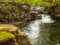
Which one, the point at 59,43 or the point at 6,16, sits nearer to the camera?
the point at 59,43

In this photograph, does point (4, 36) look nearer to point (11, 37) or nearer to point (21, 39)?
point (11, 37)

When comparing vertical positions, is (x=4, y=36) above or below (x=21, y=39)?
above

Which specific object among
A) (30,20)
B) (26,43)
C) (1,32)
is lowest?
(30,20)

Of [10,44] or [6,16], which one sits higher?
[10,44]

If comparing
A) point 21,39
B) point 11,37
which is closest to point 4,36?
point 11,37

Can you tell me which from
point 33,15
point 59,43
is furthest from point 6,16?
point 59,43

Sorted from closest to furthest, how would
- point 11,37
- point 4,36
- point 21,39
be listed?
point 4,36
point 11,37
point 21,39

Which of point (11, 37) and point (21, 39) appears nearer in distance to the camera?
point (11, 37)

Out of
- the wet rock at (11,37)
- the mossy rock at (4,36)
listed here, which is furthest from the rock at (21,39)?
the mossy rock at (4,36)

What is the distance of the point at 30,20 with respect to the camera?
45.8m

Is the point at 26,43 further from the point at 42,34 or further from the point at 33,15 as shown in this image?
the point at 33,15

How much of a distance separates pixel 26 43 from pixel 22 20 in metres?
28.0

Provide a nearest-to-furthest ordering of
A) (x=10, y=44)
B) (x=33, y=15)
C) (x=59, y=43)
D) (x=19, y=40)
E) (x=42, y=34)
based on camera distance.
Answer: (x=10, y=44), (x=19, y=40), (x=59, y=43), (x=42, y=34), (x=33, y=15)

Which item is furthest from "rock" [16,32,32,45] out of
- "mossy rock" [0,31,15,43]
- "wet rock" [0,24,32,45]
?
"mossy rock" [0,31,15,43]
